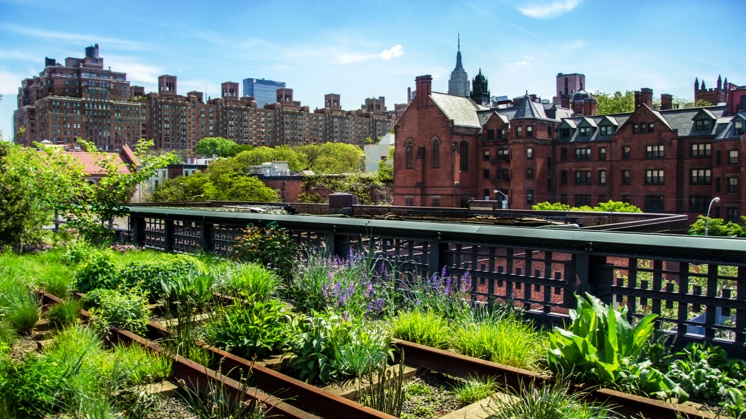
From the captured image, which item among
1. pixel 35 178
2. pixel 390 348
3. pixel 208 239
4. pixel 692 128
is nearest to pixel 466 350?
pixel 390 348

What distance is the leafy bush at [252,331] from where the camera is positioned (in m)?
5.88

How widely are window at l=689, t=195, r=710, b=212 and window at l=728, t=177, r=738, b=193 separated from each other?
Answer: 238 centimetres

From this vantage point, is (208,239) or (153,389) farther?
(208,239)

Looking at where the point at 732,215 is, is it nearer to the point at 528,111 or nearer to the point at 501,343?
the point at 528,111

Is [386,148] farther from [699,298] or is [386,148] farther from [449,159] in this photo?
[699,298]

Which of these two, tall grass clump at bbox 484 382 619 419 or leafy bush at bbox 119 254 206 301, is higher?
leafy bush at bbox 119 254 206 301

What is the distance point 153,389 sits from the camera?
5125 millimetres

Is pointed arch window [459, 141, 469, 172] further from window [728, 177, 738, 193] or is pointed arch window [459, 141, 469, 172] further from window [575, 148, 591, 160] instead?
window [728, 177, 738, 193]

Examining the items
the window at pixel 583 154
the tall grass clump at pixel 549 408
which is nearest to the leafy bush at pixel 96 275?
the tall grass clump at pixel 549 408

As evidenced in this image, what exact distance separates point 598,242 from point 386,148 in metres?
130

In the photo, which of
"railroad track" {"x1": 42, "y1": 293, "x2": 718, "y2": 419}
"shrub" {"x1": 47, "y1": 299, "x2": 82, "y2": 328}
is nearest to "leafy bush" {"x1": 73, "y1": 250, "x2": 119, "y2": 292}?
"shrub" {"x1": 47, "y1": 299, "x2": 82, "y2": 328}

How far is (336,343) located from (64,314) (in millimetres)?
3871

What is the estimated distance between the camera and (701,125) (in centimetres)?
6444

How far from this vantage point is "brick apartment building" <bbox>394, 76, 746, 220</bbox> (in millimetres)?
63344
